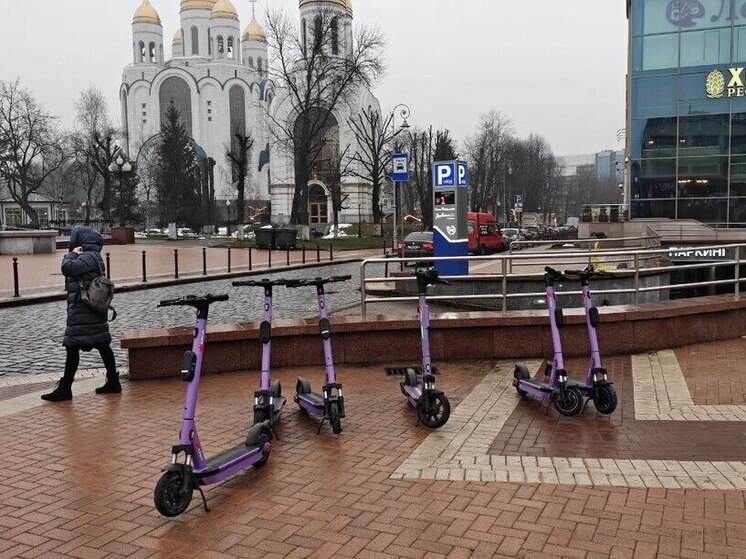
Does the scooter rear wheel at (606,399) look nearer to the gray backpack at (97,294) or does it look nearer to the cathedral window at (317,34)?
the gray backpack at (97,294)

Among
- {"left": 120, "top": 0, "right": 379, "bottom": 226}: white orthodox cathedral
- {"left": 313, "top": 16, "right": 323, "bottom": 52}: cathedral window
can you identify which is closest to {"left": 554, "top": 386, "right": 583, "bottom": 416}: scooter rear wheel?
{"left": 313, "top": 16, "right": 323, "bottom": 52}: cathedral window

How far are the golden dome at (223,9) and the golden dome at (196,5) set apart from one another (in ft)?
3.47

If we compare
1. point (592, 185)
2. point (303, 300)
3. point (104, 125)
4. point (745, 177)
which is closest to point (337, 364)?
point (303, 300)

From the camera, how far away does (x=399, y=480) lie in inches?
205

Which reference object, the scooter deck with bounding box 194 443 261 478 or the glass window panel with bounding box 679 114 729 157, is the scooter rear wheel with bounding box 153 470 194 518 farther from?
the glass window panel with bounding box 679 114 729 157

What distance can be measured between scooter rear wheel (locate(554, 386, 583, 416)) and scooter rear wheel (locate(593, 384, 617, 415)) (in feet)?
0.55

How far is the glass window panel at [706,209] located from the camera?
3984cm

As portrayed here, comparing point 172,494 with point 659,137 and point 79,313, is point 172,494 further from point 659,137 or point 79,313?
point 659,137

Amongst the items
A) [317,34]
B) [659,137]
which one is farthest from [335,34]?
[659,137]

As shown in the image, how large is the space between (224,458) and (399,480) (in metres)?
1.24

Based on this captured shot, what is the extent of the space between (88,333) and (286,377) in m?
2.29

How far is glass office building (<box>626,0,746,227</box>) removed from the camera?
129 ft

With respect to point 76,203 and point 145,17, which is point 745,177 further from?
point 76,203

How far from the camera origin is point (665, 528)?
4.32 meters
